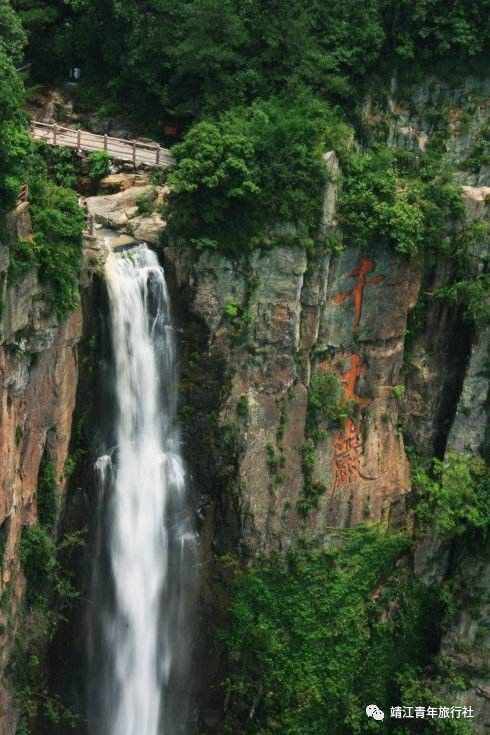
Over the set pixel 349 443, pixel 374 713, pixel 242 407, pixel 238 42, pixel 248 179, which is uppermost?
pixel 238 42

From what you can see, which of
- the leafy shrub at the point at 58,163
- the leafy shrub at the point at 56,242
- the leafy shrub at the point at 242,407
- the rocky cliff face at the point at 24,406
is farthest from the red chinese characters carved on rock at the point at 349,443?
the leafy shrub at the point at 58,163

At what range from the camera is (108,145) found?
20.4 meters

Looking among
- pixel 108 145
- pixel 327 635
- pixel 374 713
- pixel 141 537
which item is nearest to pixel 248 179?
pixel 108 145

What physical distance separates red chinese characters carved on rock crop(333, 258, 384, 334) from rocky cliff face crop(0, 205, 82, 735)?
5208 mm

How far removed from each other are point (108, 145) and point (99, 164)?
0.77 meters

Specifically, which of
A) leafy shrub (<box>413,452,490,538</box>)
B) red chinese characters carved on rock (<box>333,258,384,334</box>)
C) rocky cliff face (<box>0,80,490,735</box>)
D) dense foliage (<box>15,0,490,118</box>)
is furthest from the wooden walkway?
leafy shrub (<box>413,452,490,538</box>)

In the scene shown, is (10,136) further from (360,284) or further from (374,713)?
(374,713)

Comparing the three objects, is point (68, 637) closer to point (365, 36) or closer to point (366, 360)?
point (366, 360)

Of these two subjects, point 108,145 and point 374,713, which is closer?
point 108,145

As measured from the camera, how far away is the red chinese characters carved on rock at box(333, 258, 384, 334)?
63.6ft

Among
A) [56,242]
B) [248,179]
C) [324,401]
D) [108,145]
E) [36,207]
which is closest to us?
[36,207]

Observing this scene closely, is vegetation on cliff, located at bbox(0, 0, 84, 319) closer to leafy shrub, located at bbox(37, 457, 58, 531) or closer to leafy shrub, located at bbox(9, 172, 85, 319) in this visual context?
leafy shrub, located at bbox(9, 172, 85, 319)

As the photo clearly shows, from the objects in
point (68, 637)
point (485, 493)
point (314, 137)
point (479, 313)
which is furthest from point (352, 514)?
point (314, 137)

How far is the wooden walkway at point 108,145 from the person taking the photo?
1998cm
